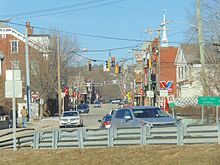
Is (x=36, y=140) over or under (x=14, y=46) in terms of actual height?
under

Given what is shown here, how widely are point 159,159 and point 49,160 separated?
3715 mm

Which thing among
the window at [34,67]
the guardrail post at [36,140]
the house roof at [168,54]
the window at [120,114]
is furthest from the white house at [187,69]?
the guardrail post at [36,140]

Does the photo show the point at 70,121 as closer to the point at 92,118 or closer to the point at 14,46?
the point at 92,118

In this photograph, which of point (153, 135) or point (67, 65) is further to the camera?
point (67, 65)

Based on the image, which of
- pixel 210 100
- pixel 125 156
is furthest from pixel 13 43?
pixel 125 156

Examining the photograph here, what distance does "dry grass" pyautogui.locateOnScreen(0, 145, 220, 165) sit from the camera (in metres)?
14.7

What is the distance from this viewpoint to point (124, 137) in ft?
62.2

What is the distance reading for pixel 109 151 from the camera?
17344 mm

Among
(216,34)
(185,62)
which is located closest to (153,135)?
(216,34)

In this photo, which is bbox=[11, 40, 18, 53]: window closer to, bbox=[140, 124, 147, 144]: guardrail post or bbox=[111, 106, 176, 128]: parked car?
bbox=[111, 106, 176, 128]: parked car

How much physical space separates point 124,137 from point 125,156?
2.77 meters

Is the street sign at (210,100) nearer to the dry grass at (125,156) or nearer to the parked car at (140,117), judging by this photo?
the parked car at (140,117)

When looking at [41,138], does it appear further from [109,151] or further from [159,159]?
[159,159]

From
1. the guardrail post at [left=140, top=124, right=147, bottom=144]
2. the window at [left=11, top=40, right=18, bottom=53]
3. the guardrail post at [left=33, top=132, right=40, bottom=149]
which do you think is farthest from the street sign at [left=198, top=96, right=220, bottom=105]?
the window at [left=11, top=40, right=18, bottom=53]
